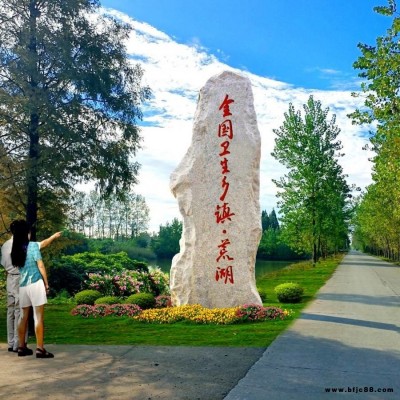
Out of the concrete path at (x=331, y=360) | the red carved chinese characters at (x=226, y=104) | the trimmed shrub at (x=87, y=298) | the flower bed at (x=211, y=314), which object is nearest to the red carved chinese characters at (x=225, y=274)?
the flower bed at (x=211, y=314)

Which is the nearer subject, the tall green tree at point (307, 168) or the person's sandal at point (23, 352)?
the person's sandal at point (23, 352)

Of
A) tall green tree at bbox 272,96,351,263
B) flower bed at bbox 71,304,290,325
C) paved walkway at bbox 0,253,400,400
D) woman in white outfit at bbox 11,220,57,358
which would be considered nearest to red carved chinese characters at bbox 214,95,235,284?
flower bed at bbox 71,304,290,325

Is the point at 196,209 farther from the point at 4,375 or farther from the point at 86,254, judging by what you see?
the point at 86,254

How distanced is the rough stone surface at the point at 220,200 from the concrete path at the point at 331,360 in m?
1.95

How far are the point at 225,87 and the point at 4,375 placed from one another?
27.2ft

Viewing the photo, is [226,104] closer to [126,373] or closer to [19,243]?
[19,243]

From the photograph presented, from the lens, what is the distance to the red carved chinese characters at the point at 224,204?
1131cm

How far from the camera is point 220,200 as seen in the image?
1148 cm

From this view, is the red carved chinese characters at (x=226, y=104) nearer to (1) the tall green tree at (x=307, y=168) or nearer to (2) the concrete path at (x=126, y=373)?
(2) the concrete path at (x=126, y=373)

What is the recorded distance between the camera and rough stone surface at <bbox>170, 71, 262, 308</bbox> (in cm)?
1133

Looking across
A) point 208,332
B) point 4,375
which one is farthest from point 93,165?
point 4,375

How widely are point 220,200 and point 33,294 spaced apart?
5572 millimetres

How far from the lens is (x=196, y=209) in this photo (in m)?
11.6

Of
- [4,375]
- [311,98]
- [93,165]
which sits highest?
[311,98]
